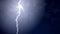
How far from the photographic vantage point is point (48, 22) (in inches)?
205

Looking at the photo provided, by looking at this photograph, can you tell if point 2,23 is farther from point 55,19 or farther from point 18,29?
point 55,19

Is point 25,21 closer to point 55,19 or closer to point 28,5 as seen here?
point 28,5

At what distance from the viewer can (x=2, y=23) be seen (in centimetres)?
504

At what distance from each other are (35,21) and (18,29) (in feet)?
2.78

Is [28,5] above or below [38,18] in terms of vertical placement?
above

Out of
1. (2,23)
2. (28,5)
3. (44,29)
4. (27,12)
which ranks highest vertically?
(28,5)

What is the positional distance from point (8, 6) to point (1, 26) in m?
0.94

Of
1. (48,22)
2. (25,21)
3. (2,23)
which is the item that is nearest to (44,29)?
(48,22)

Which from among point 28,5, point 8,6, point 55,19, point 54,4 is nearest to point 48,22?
point 55,19

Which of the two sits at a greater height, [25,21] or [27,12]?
[27,12]

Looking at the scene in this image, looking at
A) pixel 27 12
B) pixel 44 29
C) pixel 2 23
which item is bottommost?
pixel 44 29

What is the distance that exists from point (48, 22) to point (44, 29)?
1.22 feet

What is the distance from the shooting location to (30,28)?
16.9 ft

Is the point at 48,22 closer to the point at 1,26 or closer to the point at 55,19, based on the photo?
the point at 55,19
